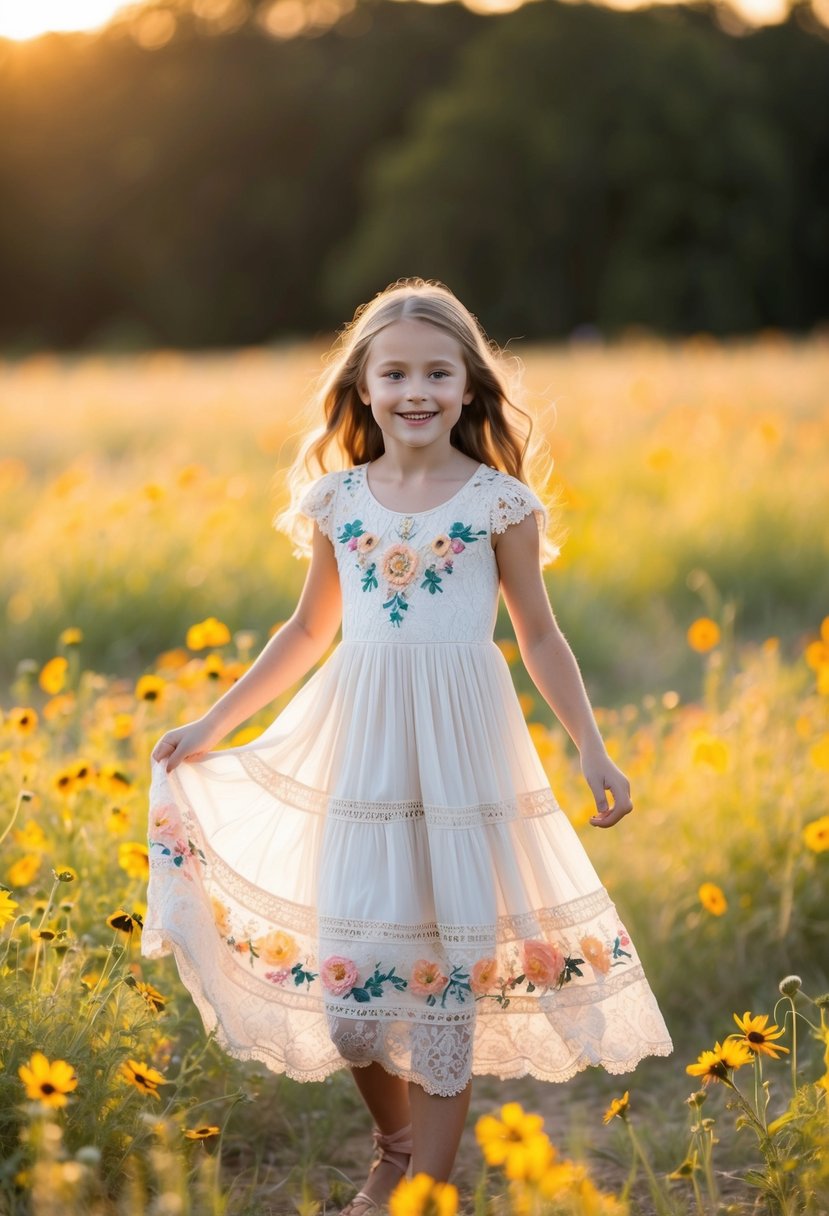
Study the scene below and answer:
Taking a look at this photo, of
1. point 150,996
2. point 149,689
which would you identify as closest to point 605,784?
point 150,996

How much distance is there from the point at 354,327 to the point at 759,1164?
67.1 inches

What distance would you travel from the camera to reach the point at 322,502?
2508mm

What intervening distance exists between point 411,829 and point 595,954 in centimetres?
37

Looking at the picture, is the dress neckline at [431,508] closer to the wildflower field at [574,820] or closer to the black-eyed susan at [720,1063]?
the wildflower field at [574,820]

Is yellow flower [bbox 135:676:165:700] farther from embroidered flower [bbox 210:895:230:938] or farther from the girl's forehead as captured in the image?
the girl's forehead

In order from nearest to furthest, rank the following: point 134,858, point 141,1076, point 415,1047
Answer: point 141,1076, point 415,1047, point 134,858

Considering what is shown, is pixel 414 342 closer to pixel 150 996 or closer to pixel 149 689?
pixel 149 689

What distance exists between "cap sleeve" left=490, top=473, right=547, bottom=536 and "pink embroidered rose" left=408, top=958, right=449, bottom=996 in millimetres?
717

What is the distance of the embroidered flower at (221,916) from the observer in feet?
7.65

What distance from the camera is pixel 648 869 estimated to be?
11.0 ft

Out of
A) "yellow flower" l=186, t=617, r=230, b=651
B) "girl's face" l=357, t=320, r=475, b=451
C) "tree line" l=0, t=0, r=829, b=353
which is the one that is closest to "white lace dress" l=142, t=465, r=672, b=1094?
"girl's face" l=357, t=320, r=475, b=451

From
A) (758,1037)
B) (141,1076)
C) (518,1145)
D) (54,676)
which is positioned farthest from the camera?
(54,676)

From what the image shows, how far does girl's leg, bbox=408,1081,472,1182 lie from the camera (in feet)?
7.15

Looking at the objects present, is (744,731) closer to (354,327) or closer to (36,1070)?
(354,327)
